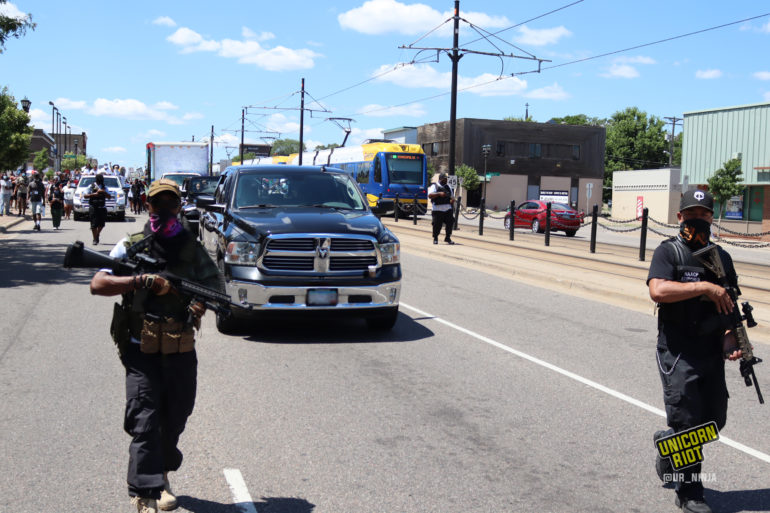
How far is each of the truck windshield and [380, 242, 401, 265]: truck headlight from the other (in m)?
1.24

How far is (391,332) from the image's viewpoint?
9305 mm

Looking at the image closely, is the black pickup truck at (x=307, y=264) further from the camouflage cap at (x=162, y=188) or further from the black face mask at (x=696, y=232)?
the black face mask at (x=696, y=232)

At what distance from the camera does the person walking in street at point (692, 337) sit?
4.08 metres

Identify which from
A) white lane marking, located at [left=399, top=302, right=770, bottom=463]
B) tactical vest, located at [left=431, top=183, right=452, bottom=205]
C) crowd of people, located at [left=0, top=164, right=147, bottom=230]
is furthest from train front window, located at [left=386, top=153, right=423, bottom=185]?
white lane marking, located at [left=399, top=302, right=770, bottom=463]

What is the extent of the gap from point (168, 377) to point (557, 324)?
704 cm

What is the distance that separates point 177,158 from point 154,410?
34.2m

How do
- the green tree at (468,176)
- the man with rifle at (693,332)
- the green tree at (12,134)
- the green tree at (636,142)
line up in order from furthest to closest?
the green tree at (636,142) → the green tree at (468,176) → the green tree at (12,134) → the man with rifle at (693,332)

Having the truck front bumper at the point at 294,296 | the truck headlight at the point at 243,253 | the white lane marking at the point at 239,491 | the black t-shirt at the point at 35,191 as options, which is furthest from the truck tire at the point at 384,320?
the black t-shirt at the point at 35,191

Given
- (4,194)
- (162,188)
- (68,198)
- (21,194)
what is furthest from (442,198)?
(21,194)

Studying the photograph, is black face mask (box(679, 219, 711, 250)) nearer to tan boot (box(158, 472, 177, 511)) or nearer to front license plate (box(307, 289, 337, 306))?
tan boot (box(158, 472, 177, 511))

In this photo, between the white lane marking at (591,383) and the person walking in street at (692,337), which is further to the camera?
the white lane marking at (591,383)

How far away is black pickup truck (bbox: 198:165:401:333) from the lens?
8.31 meters

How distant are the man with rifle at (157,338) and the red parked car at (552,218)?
2864cm

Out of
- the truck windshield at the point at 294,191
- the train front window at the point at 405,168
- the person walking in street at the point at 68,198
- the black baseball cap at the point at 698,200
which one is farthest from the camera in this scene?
the train front window at the point at 405,168
